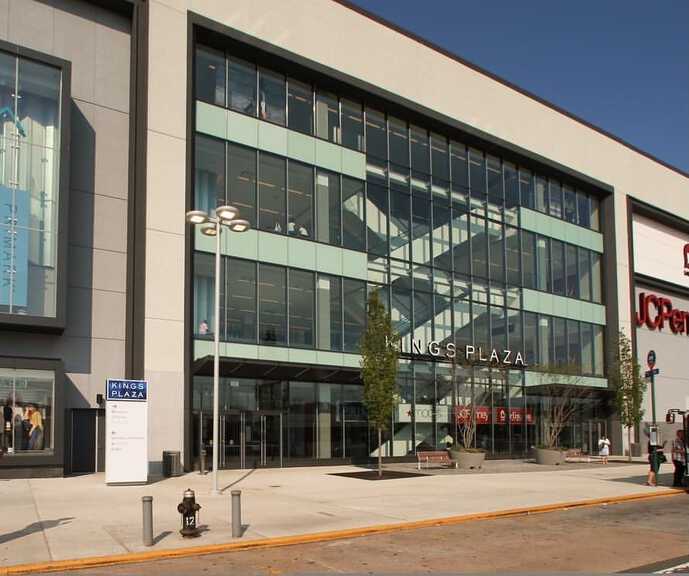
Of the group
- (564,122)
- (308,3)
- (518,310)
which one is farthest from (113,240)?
(564,122)

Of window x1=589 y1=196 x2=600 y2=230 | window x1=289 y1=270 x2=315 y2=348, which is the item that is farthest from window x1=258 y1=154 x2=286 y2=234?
window x1=589 y1=196 x2=600 y2=230

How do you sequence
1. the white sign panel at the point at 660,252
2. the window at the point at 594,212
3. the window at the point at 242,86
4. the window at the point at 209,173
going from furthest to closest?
1. the white sign panel at the point at 660,252
2. the window at the point at 594,212
3. the window at the point at 242,86
4. the window at the point at 209,173

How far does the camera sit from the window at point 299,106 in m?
34.2

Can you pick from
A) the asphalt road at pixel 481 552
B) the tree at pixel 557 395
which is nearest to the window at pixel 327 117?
the tree at pixel 557 395

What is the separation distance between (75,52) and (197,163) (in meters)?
5.82

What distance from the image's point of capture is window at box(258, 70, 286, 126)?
3328 centimetres

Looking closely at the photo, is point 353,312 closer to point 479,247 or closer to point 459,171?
point 479,247

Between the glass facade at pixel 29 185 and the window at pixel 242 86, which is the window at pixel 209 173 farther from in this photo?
the glass facade at pixel 29 185

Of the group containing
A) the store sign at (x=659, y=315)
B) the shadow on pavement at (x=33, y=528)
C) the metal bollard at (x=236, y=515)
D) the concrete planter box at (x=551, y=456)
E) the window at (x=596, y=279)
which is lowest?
the concrete planter box at (x=551, y=456)

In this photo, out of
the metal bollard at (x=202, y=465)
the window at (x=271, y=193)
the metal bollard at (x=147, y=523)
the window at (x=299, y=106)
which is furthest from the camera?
the window at (x=299, y=106)

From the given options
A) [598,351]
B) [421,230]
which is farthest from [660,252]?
[421,230]

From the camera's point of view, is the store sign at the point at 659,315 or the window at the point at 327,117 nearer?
the window at the point at 327,117

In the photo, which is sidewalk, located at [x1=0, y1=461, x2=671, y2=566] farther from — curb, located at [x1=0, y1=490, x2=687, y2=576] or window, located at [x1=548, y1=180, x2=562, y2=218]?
window, located at [x1=548, y1=180, x2=562, y2=218]

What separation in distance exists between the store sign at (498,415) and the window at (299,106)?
14926mm
